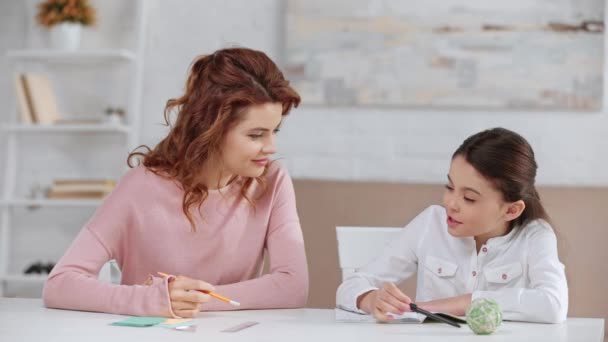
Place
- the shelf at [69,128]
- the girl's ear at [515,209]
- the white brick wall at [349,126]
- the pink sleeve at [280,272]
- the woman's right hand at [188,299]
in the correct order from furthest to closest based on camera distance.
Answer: the shelf at [69,128]
the white brick wall at [349,126]
the girl's ear at [515,209]
the pink sleeve at [280,272]
the woman's right hand at [188,299]

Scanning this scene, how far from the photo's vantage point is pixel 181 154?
193 centimetres

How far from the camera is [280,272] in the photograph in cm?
187

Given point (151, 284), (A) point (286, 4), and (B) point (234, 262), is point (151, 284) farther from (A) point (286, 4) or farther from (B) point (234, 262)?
(A) point (286, 4)

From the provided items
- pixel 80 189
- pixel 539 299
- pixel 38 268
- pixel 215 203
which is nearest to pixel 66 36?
pixel 80 189

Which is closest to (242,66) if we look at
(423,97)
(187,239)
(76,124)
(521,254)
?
(187,239)

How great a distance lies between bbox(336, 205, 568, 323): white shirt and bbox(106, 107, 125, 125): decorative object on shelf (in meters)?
1.78

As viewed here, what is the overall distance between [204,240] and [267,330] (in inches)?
22.3

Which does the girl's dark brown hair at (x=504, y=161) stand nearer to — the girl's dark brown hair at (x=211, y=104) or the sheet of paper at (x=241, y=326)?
the girl's dark brown hair at (x=211, y=104)

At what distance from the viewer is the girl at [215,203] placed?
1845 millimetres

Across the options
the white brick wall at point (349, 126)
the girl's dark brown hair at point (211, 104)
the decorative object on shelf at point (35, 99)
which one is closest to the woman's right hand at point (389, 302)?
the girl's dark brown hair at point (211, 104)

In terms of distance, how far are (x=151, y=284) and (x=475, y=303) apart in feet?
2.18

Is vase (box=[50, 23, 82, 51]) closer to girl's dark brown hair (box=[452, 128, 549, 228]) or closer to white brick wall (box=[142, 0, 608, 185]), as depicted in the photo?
white brick wall (box=[142, 0, 608, 185])

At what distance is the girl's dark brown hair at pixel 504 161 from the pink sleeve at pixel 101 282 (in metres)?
0.70

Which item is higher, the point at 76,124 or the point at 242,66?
the point at 242,66
